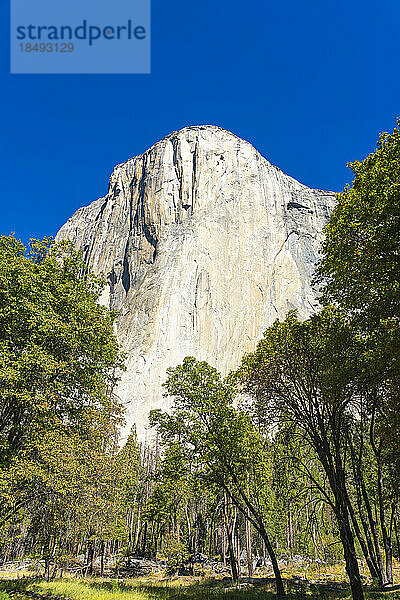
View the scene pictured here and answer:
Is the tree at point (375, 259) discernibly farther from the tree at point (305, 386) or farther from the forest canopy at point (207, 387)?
the tree at point (305, 386)

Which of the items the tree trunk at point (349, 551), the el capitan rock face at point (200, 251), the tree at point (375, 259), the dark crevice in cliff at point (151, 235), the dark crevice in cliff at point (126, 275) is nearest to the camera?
the tree at point (375, 259)

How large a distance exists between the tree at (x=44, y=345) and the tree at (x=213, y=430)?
3.18 metres

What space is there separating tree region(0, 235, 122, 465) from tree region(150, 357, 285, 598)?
3177 mm

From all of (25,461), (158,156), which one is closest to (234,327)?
(158,156)

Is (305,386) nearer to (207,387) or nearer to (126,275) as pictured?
(207,387)

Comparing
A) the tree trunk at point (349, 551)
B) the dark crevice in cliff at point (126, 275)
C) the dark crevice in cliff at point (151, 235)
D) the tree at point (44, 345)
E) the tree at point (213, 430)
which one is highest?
the dark crevice in cliff at point (151, 235)

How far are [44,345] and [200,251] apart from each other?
8029cm

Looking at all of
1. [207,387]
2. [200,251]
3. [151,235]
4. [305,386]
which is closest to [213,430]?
[207,387]

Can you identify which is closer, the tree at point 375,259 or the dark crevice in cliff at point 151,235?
the tree at point 375,259

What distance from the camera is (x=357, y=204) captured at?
421 inches

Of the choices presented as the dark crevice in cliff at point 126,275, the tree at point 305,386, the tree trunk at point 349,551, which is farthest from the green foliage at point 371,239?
the dark crevice in cliff at point 126,275

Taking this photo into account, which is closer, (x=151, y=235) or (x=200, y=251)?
(x=200, y=251)

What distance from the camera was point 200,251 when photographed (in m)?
93.4

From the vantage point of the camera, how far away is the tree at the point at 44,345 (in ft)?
43.6
